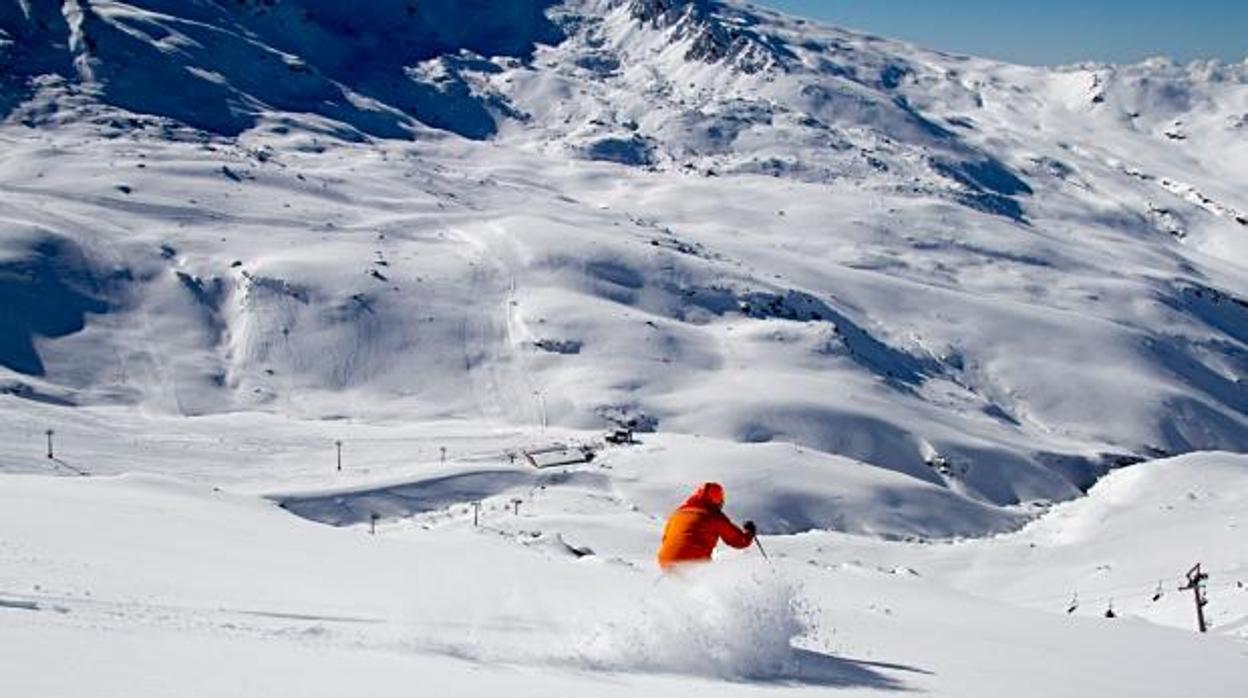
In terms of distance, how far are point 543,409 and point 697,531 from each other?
210 feet

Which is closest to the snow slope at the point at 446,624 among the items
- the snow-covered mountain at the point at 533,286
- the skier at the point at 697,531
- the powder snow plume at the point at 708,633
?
Answer: the powder snow plume at the point at 708,633

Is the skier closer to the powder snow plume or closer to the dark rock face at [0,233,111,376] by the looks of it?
the powder snow plume

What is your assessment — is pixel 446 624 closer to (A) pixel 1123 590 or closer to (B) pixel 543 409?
(A) pixel 1123 590

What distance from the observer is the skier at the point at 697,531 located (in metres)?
12.7

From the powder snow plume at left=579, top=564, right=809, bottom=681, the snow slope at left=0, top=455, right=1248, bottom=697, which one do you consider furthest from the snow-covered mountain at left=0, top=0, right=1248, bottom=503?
the powder snow plume at left=579, top=564, right=809, bottom=681

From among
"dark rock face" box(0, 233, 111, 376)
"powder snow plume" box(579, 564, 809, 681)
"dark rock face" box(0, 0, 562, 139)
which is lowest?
"powder snow plume" box(579, 564, 809, 681)

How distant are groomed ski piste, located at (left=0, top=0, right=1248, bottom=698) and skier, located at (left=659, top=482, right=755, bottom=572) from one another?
31 centimetres

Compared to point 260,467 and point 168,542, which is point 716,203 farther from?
point 168,542

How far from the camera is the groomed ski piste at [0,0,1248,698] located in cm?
1102

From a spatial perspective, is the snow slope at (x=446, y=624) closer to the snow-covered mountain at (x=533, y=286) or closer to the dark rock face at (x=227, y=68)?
the snow-covered mountain at (x=533, y=286)

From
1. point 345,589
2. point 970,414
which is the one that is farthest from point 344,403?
point 345,589

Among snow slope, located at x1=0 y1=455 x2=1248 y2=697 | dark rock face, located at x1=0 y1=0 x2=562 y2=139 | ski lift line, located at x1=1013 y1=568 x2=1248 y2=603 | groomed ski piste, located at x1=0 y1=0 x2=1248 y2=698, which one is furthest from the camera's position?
dark rock face, located at x1=0 y1=0 x2=562 y2=139

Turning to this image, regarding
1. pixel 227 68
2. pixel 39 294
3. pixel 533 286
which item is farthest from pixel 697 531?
pixel 227 68

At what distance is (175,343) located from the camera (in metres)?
80.2
